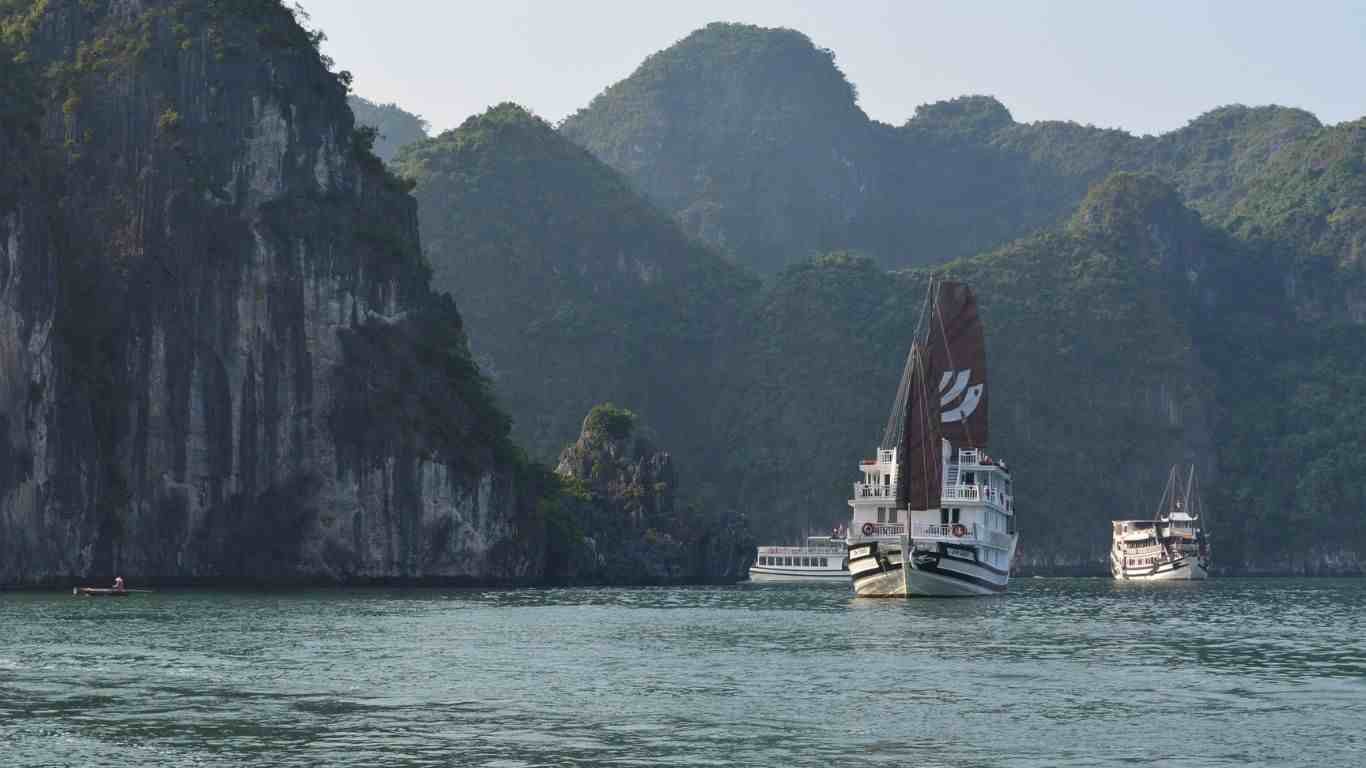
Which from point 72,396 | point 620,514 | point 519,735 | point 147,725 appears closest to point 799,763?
point 519,735

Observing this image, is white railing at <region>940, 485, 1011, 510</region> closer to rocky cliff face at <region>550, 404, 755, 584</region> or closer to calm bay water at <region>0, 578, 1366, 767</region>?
calm bay water at <region>0, 578, 1366, 767</region>

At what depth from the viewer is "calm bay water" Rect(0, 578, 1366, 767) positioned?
4675 cm

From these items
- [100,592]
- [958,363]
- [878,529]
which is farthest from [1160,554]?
[100,592]

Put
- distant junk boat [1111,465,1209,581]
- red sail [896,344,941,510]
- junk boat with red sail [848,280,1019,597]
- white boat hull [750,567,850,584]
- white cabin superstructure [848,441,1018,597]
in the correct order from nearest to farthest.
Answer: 1. red sail [896,344,941,510]
2. junk boat with red sail [848,280,1019,597]
3. white cabin superstructure [848,441,1018,597]
4. distant junk boat [1111,465,1209,581]
5. white boat hull [750,567,850,584]

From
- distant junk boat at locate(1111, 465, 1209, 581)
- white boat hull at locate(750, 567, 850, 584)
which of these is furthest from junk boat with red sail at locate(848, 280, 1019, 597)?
white boat hull at locate(750, 567, 850, 584)

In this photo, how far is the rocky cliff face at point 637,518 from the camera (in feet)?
574

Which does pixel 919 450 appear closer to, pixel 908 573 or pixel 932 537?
pixel 932 537

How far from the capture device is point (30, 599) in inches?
4163

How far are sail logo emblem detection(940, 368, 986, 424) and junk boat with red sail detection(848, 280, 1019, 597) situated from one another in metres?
0.06

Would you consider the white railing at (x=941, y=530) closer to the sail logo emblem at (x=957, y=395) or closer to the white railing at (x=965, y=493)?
the white railing at (x=965, y=493)

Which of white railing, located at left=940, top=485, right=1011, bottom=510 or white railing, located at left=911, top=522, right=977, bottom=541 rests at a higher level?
white railing, located at left=940, top=485, right=1011, bottom=510

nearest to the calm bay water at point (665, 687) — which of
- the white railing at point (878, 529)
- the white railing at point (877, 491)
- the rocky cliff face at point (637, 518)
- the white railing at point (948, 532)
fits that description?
the white railing at point (948, 532)

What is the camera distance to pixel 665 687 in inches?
2382

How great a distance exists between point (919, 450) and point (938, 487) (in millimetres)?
2262
